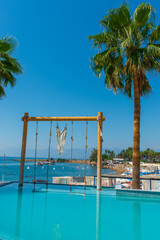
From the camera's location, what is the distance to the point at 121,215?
18.6 feet

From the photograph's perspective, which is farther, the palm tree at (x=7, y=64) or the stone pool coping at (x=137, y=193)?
the palm tree at (x=7, y=64)

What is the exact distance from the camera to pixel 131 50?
8.66 meters

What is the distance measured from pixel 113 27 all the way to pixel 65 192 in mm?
7393

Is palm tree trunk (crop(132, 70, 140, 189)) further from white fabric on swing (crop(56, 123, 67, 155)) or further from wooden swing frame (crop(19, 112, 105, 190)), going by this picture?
white fabric on swing (crop(56, 123, 67, 155))

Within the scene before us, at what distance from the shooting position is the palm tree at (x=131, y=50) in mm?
8320

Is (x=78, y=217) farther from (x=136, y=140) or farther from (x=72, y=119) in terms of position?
(x=72, y=119)

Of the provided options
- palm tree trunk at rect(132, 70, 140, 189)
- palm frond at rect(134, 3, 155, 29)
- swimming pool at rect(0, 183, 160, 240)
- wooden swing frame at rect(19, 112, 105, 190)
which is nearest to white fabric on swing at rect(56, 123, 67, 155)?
wooden swing frame at rect(19, 112, 105, 190)

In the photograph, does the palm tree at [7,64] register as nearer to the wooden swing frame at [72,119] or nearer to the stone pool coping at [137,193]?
the wooden swing frame at [72,119]

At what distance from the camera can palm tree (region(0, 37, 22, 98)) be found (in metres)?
9.42

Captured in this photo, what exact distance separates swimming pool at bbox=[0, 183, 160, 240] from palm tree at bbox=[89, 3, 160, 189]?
6.98ft

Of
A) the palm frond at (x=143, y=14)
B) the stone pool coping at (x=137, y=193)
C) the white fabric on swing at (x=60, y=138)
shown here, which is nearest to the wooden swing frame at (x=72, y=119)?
the white fabric on swing at (x=60, y=138)

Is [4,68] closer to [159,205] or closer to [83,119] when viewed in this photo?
[83,119]

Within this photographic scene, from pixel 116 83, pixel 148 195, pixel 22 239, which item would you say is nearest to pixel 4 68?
pixel 116 83

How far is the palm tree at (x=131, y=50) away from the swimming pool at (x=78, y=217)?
2.13 meters
